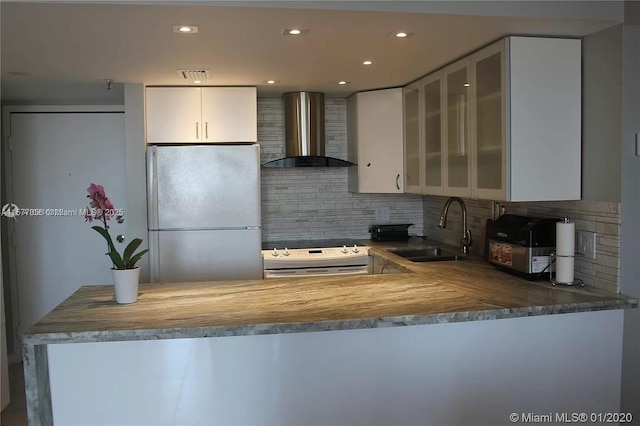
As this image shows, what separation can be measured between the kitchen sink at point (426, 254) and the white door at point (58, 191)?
2.35m

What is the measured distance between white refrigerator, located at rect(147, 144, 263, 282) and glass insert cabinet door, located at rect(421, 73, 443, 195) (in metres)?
1.23

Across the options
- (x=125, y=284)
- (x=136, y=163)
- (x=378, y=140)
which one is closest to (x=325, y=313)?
(x=125, y=284)

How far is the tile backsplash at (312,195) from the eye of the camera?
15.0ft

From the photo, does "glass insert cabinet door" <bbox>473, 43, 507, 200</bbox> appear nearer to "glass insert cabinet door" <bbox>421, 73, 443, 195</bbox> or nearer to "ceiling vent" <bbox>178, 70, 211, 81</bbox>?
"glass insert cabinet door" <bbox>421, 73, 443, 195</bbox>

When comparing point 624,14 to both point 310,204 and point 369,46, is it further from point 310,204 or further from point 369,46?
point 310,204

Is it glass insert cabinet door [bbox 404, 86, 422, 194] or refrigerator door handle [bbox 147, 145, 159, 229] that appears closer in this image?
refrigerator door handle [bbox 147, 145, 159, 229]

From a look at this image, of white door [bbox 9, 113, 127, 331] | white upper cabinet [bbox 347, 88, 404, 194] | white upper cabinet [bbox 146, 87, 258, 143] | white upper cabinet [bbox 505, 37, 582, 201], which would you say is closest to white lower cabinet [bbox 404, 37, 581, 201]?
white upper cabinet [bbox 505, 37, 582, 201]

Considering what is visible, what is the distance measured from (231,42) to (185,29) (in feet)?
0.99

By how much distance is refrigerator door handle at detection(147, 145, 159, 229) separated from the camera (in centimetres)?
373

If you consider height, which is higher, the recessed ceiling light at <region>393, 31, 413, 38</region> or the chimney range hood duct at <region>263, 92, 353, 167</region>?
the recessed ceiling light at <region>393, 31, 413, 38</region>

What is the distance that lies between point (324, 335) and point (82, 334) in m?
0.93

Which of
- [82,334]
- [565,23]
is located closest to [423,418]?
[82,334]

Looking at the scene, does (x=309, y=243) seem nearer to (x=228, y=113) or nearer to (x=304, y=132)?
(x=304, y=132)

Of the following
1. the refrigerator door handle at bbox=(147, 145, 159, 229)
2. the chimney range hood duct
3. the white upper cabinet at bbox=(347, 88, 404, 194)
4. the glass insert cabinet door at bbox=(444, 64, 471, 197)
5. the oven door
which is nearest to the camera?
the glass insert cabinet door at bbox=(444, 64, 471, 197)
